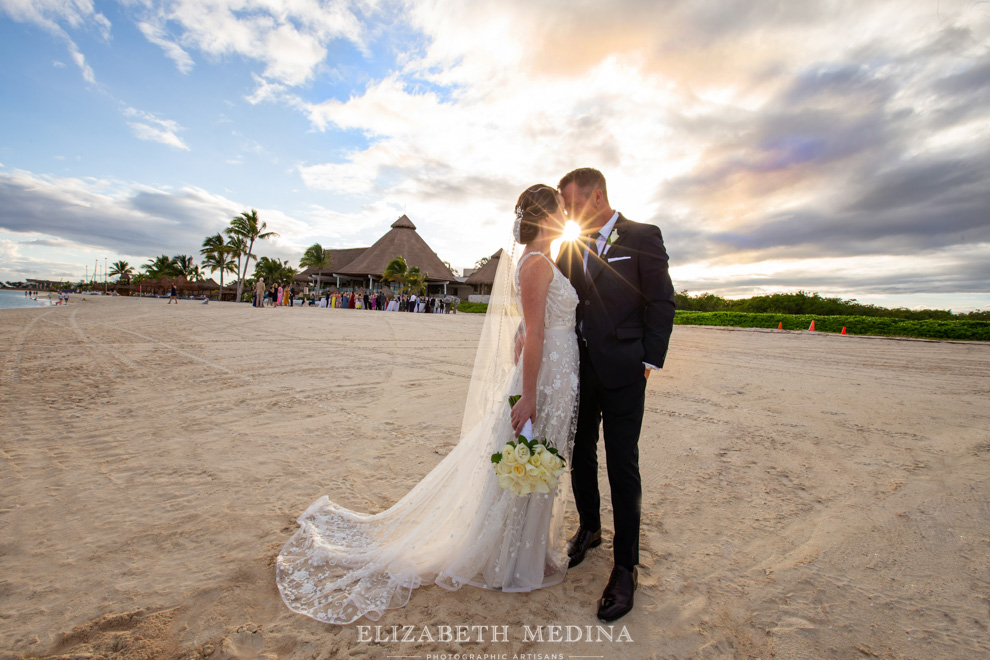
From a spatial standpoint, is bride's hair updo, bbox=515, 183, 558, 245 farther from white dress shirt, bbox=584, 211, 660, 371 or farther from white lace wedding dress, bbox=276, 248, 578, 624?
white dress shirt, bbox=584, 211, 660, 371

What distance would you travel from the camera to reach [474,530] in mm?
2168

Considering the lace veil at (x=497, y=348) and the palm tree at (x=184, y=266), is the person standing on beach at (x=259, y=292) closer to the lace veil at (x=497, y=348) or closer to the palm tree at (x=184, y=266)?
the lace veil at (x=497, y=348)

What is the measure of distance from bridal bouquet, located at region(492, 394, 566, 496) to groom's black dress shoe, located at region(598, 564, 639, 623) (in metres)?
0.55

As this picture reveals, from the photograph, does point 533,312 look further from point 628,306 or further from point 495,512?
point 495,512

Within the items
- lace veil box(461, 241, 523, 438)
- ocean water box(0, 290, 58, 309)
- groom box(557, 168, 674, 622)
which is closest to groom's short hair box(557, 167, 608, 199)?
groom box(557, 168, 674, 622)

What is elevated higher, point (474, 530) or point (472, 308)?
point (472, 308)

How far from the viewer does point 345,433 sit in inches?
167

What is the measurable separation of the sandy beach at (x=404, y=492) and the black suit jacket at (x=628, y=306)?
3.77ft

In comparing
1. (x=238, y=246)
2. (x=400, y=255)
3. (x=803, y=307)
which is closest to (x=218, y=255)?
(x=238, y=246)

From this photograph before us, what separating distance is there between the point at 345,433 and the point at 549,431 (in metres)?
2.67

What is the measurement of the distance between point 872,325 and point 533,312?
78.7ft

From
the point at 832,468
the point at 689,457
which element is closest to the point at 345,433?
the point at 689,457

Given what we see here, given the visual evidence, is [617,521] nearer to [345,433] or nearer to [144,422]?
[345,433]

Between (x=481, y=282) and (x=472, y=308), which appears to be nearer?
(x=472, y=308)
